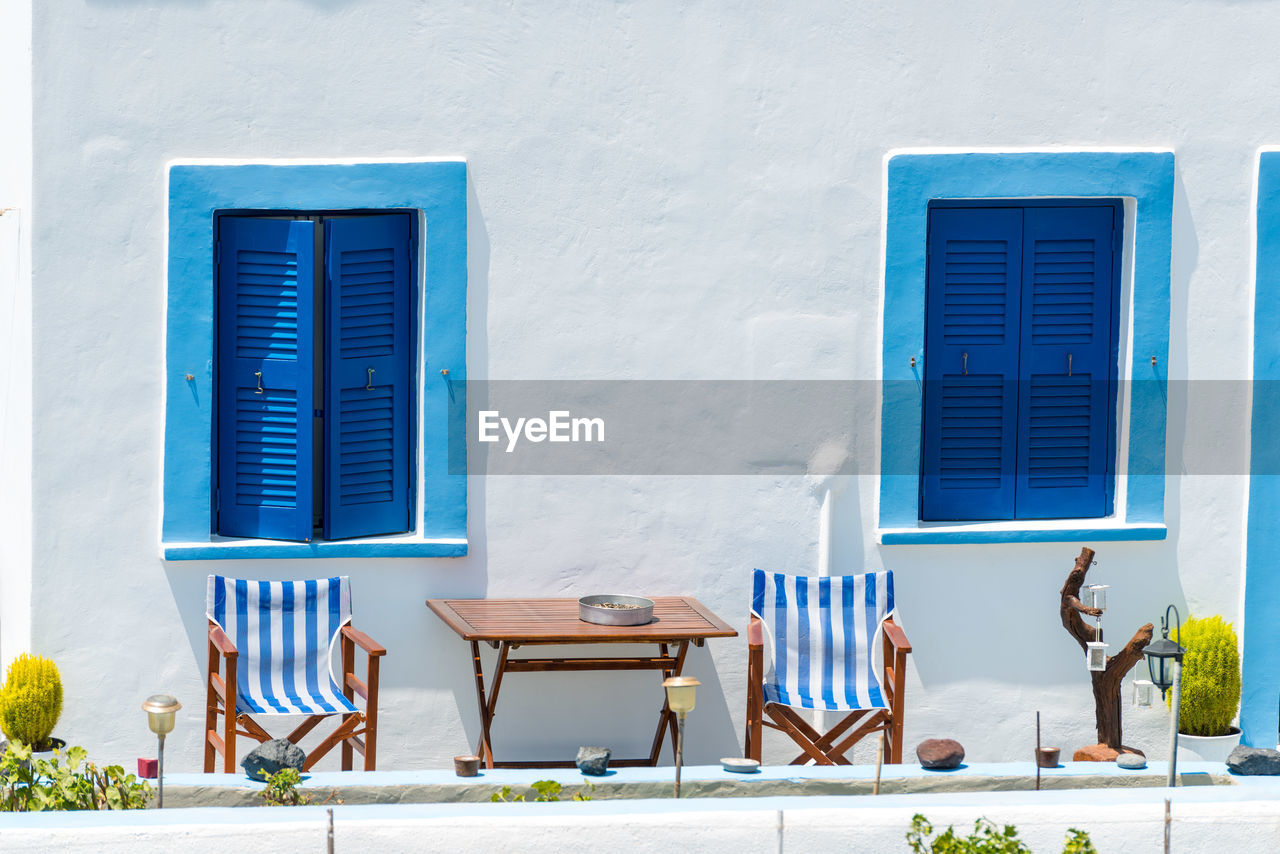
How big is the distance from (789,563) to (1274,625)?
245 cm

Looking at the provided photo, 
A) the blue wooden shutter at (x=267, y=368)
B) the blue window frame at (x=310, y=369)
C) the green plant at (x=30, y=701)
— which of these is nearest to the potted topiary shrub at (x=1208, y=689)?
the blue window frame at (x=310, y=369)

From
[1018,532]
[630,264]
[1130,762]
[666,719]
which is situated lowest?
[666,719]

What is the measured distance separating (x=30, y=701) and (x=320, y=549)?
1404 mm

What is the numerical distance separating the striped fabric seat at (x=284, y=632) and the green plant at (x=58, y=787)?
4.62ft

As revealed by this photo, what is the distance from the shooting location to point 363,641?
23.7 feet

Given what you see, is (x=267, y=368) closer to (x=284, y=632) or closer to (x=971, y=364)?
(x=284, y=632)

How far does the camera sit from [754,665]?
7.35 m

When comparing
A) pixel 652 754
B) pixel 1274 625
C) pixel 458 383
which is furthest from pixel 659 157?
pixel 1274 625

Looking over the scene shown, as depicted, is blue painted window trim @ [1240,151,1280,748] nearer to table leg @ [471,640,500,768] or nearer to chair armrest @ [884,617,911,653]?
chair armrest @ [884,617,911,653]

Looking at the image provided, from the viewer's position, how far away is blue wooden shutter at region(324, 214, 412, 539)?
759 cm

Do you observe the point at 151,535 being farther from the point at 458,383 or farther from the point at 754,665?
the point at 754,665

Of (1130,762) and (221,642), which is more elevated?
(221,642)

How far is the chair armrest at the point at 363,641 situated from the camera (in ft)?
23.3

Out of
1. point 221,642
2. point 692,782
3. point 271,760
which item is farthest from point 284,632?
point 692,782
